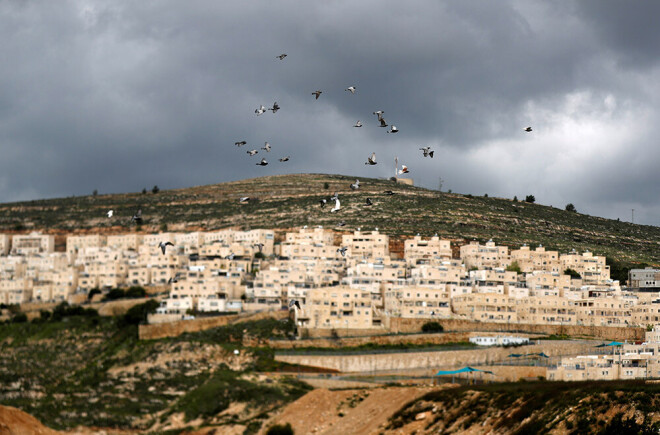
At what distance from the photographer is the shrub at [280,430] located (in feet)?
221

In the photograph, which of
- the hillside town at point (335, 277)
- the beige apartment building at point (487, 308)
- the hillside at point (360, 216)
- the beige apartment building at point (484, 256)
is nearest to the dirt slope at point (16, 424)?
the hillside town at point (335, 277)

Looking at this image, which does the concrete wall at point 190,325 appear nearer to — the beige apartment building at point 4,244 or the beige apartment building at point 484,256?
the beige apartment building at point 484,256

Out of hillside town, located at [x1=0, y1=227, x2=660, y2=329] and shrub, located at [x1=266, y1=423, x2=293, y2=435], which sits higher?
hillside town, located at [x1=0, y1=227, x2=660, y2=329]

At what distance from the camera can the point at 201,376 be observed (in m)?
82.0

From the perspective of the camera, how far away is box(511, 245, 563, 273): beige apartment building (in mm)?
116000

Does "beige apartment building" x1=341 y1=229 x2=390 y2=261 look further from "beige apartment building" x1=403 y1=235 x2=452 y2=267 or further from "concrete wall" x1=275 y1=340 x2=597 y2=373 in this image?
"concrete wall" x1=275 y1=340 x2=597 y2=373

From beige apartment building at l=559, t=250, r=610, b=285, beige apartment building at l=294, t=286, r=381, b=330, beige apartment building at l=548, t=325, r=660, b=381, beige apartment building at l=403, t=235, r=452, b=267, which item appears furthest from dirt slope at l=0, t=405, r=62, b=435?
beige apartment building at l=559, t=250, r=610, b=285

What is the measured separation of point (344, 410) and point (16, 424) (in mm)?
21888

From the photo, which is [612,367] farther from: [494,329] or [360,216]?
[360,216]

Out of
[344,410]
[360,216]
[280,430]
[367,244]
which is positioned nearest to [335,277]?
[367,244]

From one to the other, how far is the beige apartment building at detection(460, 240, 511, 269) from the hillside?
906cm

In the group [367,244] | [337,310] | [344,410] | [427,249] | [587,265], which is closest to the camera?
[344,410]

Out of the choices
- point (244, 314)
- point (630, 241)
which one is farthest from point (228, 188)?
point (244, 314)

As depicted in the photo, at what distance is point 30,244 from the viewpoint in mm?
133125
